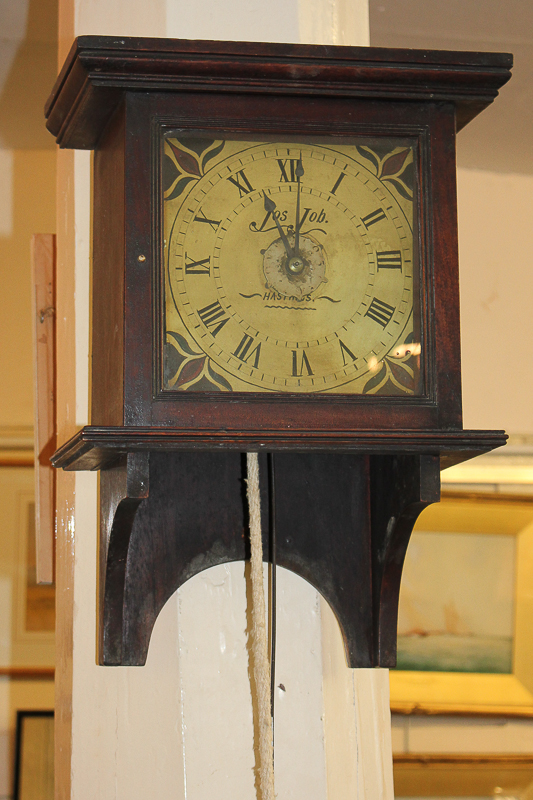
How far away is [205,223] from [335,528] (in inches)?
12.9

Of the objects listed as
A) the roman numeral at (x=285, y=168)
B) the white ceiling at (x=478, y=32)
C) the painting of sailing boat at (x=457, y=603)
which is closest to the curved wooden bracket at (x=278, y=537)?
the roman numeral at (x=285, y=168)

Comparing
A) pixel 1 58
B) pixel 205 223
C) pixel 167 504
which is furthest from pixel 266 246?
pixel 1 58

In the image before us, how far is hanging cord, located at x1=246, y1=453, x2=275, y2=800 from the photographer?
2.34 feet

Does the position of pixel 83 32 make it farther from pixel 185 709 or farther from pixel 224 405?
pixel 185 709

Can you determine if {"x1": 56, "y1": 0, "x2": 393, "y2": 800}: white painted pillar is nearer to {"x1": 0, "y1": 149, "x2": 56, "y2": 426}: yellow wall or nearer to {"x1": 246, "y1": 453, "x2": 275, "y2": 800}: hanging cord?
{"x1": 246, "y1": 453, "x2": 275, "y2": 800}: hanging cord

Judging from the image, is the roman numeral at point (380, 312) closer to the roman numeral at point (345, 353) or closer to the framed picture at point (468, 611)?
the roman numeral at point (345, 353)

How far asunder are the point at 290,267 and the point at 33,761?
1.58m

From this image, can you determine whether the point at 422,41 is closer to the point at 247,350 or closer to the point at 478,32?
the point at 478,32

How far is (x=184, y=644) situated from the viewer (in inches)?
32.6

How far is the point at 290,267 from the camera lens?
26.6 inches

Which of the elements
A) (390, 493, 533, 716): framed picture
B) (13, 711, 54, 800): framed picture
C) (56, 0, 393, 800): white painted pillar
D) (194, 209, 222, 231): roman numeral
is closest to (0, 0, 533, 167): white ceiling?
(56, 0, 393, 800): white painted pillar

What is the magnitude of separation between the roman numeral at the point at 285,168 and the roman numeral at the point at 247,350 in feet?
0.42

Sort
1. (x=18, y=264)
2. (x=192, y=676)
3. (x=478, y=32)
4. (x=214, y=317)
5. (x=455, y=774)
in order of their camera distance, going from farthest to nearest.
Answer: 1. (x=18, y=264)
2. (x=455, y=774)
3. (x=478, y=32)
4. (x=192, y=676)
5. (x=214, y=317)

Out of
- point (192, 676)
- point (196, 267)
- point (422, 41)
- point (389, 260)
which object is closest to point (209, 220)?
point (196, 267)
